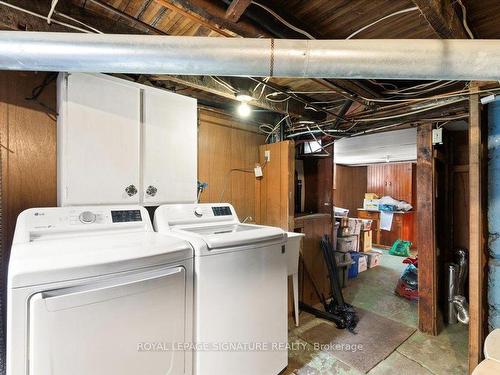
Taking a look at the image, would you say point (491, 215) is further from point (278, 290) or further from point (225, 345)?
point (225, 345)

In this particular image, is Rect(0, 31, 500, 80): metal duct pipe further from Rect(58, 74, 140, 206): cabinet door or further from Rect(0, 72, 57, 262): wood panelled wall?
Rect(0, 72, 57, 262): wood panelled wall

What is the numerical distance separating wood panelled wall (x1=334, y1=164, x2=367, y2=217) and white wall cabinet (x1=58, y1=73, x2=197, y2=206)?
201 inches

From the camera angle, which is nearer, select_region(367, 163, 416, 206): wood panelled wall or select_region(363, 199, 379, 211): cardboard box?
select_region(367, 163, 416, 206): wood panelled wall

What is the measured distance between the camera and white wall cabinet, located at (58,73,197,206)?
1469 mm

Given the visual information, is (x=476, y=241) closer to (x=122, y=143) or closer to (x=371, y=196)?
(x=122, y=143)

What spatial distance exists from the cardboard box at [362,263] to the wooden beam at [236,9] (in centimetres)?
399

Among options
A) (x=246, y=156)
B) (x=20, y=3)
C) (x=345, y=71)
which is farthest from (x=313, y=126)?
(x=20, y=3)

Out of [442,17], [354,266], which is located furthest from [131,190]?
[354,266]

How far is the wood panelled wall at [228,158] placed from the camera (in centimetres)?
244

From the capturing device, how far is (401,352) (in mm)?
2156

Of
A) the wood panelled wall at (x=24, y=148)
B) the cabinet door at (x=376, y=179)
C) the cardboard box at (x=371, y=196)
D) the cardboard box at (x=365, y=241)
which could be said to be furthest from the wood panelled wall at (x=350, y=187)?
the wood panelled wall at (x=24, y=148)

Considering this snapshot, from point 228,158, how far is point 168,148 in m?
0.87

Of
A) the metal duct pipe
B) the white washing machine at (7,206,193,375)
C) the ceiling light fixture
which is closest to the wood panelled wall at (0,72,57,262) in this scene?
the white washing machine at (7,206,193,375)

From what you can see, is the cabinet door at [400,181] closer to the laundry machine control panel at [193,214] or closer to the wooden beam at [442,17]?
the wooden beam at [442,17]
